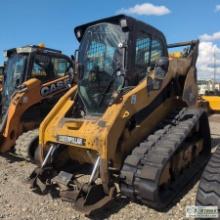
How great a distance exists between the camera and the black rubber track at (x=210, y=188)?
3953mm

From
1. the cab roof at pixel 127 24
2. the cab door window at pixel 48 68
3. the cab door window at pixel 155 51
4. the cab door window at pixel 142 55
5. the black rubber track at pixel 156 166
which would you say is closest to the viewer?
the black rubber track at pixel 156 166

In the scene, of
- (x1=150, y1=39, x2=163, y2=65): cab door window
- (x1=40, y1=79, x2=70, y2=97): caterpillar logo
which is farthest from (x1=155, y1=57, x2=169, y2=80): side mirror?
(x1=40, y1=79, x2=70, y2=97): caterpillar logo

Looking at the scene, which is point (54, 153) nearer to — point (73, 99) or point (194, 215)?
point (73, 99)

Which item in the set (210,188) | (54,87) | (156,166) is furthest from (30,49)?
(210,188)

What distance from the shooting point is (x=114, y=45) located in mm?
5930

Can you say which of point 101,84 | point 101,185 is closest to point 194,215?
point 101,185

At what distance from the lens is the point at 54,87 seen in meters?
8.86

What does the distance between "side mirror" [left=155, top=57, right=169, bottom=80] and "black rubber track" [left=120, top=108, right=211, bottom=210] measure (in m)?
0.74

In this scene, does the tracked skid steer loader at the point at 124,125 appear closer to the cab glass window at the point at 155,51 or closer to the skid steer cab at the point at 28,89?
the cab glass window at the point at 155,51

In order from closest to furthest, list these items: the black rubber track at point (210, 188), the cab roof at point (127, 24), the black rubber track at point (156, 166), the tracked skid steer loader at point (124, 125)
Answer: the black rubber track at point (210, 188) < the black rubber track at point (156, 166) < the tracked skid steer loader at point (124, 125) < the cab roof at point (127, 24)

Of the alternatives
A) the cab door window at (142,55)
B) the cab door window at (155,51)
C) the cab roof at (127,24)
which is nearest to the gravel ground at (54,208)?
the cab door window at (142,55)

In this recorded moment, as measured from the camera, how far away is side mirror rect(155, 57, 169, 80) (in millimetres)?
5741

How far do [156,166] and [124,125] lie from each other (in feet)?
2.69

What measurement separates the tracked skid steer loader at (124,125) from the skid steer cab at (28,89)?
1.56m
